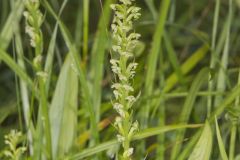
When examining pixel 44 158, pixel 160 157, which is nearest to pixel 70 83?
pixel 44 158

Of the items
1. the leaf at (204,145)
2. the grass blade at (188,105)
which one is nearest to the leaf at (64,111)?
the grass blade at (188,105)

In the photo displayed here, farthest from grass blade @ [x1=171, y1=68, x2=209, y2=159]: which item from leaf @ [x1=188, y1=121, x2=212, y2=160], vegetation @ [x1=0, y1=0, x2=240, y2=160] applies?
leaf @ [x1=188, y1=121, x2=212, y2=160]

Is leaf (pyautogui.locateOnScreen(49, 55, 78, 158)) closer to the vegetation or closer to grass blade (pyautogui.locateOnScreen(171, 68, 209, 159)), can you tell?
the vegetation

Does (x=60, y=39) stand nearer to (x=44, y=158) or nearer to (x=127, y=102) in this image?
(x=44, y=158)

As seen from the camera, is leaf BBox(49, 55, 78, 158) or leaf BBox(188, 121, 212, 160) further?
leaf BBox(49, 55, 78, 158)

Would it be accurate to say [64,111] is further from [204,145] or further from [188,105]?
[204,145]

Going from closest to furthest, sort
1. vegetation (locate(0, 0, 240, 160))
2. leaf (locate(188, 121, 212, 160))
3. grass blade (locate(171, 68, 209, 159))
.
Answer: vegetation (locate(0, 0, 240, 160)) < leaf (locate(188, 121, 212, 160)) < grass blade (locate(171, 68, 209, 159))

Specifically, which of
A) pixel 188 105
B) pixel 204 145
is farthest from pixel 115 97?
pixel 204 145

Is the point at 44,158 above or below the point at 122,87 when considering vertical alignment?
below
